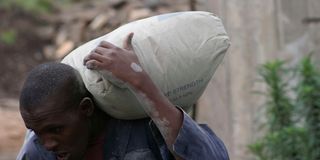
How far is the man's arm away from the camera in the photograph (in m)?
2.68

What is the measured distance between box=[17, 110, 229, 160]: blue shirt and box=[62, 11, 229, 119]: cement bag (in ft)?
0.23

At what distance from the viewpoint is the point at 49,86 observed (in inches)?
110

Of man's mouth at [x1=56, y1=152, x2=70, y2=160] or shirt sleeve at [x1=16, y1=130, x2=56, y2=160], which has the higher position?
man's mouth at [x1=56, y1=152, x2=70, y2=160]

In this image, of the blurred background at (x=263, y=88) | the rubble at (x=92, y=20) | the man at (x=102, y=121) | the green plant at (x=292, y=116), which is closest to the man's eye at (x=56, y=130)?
the man at (x=102, y=121)

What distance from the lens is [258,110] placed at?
220 inches

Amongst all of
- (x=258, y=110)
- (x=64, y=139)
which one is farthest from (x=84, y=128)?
(x=258, y=110)

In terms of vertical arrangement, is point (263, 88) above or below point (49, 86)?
below

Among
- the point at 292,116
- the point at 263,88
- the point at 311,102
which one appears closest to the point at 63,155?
the point at 311,102

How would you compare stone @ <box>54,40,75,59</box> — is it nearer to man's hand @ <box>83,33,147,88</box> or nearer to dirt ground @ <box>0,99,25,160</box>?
dirt ground @ <box>0,99,25,160</box>

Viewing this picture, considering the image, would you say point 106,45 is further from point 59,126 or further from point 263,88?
point 263,88

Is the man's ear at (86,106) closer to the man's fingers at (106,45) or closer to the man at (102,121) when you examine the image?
the man at (102,121)

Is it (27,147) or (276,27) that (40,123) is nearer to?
(27,147)

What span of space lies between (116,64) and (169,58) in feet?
0.81

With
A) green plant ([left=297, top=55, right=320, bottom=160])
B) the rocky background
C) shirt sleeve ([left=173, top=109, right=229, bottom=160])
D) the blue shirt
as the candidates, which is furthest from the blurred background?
shirt sleeve ([left=173, top=109, right=229, bottom=160])
